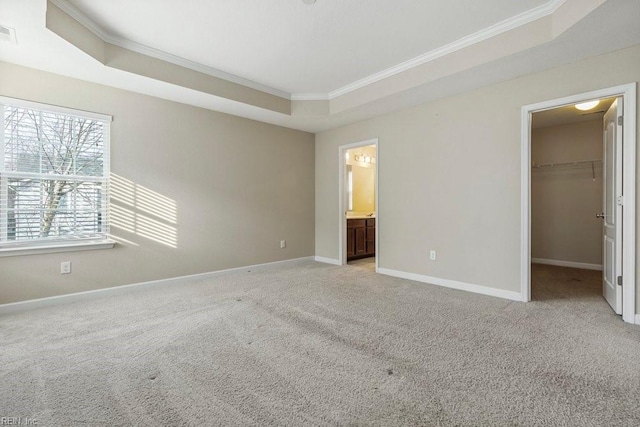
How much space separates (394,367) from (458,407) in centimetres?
46

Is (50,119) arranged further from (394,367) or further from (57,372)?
(394,367)

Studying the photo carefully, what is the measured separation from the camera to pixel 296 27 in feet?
9.48

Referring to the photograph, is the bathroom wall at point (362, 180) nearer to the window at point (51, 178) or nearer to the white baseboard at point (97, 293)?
the white baseboard at point (97, 293)

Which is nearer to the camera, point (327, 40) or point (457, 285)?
point (327, 40)

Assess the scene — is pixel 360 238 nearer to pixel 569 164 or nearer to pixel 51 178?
pixel 569 164

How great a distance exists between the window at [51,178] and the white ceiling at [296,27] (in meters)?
1.16

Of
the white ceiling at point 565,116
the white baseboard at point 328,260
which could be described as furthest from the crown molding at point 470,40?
the white baseboard at point 328,260

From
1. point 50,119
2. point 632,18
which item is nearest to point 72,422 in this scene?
point 50,119

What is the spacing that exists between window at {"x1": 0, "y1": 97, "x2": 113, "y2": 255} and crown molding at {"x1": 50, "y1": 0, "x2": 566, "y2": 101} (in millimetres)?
954

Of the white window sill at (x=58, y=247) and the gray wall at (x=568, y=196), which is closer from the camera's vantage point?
the white window sill at (x=58, y=247)

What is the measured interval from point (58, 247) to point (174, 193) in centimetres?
134

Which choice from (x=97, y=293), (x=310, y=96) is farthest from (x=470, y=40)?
(x=97, y=293)

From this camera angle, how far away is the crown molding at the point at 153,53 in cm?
262

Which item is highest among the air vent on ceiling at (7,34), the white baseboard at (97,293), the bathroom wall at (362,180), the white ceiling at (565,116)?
the white ceiling at (565,116)
